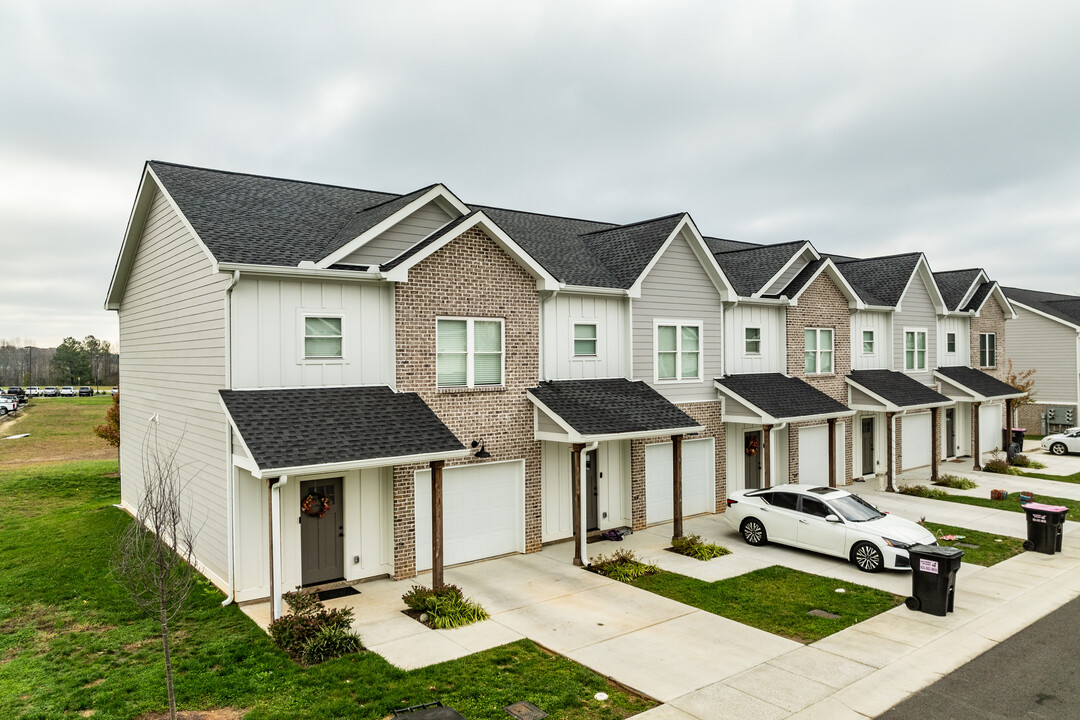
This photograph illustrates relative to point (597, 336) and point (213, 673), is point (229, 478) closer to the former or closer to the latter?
point (213, 673)

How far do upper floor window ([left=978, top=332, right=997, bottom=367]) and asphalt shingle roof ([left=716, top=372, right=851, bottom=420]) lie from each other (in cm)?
1607

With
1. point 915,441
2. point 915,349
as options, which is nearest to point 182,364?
point 915,441

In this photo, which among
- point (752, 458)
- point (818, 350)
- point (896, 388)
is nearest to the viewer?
point (752, 458)

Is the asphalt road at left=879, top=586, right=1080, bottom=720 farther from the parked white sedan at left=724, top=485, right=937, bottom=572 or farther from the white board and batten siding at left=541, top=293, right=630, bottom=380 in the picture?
the white board and batten siding at left=541, top=293, right=630, bottom=380

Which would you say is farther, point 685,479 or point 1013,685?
Result: point 685,479

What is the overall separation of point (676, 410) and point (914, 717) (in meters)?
9.77

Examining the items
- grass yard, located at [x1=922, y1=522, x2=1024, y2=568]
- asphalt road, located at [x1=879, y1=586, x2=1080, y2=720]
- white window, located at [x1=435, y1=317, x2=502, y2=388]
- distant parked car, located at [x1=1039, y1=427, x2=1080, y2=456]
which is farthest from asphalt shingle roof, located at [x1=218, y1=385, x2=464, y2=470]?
distant parked car, located at [x1=1039, y1=427, x2=1080, y2=456]

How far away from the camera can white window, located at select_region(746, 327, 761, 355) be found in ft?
72.8

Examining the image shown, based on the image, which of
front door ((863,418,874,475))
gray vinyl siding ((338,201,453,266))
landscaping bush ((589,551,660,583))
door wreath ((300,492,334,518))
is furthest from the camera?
front door ((863,418,874,475))

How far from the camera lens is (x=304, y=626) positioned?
10.5m

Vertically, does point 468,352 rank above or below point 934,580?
above

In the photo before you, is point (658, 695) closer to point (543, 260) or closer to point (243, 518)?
point (243, 518)

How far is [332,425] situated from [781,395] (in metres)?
14.3

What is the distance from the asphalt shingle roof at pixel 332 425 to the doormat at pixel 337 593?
317cm
